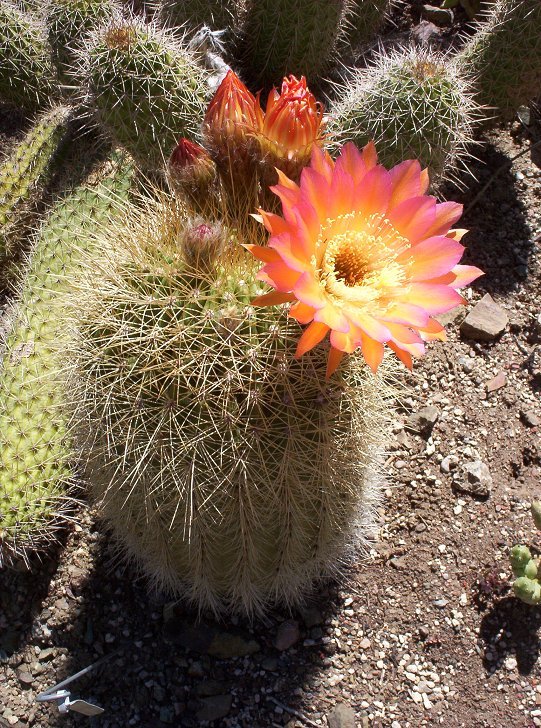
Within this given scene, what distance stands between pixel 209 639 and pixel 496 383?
134cm

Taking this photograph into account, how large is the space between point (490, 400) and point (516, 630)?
2.61ft

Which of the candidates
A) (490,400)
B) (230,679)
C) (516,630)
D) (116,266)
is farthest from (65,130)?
(516,630)

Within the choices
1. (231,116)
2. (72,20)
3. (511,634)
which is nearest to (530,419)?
(511,634)

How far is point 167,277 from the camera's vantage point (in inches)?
57.6

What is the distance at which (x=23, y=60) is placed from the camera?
2879mm

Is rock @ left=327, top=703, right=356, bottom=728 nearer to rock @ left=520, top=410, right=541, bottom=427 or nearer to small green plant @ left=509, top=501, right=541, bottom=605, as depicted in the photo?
small green plant @ left=509, top=501, right=541, bottom=605

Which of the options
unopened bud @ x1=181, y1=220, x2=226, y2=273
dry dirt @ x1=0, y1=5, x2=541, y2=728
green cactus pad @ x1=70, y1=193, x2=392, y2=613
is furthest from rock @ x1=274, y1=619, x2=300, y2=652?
unopened bud @ x1=181, y1=220, x2=226, y2=273

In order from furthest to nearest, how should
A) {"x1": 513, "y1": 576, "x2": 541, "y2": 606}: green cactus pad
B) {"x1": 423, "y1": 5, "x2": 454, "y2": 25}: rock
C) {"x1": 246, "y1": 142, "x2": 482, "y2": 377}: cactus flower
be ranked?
1. {"x1": 423, "y1": 5, "x2": 454, "y2": 25}: rock
2. {"x1": 513, "y1": 576, "x2": 541, "y2": 606}: green cactus pad
3. {"x1": 246, "y1": 142, "x2": 482, "y2": 377}: cactus flower

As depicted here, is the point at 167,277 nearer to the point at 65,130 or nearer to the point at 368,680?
the point at 368,680

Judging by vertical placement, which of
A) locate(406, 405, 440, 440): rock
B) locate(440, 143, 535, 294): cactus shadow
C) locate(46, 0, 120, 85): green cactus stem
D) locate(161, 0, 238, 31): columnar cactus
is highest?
locate(161, 0, 238, 31): columnar cactus

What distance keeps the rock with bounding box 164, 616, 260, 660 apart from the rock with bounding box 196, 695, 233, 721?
11 cm

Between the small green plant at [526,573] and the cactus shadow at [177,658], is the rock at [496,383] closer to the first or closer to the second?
the small green plant at [526,573]

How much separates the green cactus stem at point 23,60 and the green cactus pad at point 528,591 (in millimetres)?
2601

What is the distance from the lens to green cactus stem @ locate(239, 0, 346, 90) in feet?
8.49
